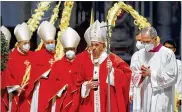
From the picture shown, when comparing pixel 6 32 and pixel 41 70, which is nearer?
pixel 41 70

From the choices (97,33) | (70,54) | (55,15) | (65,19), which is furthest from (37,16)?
(97,33)

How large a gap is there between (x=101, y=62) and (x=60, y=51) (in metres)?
1.86

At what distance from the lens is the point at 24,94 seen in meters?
16.6

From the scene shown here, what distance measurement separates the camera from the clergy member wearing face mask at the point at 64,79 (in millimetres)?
15656

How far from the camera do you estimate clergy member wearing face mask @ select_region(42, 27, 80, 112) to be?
51.4 feet

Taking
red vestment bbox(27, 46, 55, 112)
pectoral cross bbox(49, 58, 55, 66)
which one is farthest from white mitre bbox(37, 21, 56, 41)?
pectoral cross bbox(49, 58, 55, 66)

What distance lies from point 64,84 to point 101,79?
101cm

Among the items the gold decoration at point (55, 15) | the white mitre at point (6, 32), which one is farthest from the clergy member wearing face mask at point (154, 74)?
the gold decoration at point (55, 15)

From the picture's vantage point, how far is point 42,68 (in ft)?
54.3

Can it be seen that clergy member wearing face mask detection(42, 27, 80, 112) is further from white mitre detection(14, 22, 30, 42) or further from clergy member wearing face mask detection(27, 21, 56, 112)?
white mitre detection(14, 22, 30, 42)

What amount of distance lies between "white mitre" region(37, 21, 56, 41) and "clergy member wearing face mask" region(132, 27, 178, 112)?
86.9 inches

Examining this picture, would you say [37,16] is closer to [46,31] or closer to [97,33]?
[46,31]

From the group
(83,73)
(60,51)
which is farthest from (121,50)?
(83,73)

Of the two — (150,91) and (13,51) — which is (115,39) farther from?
(150,91)
